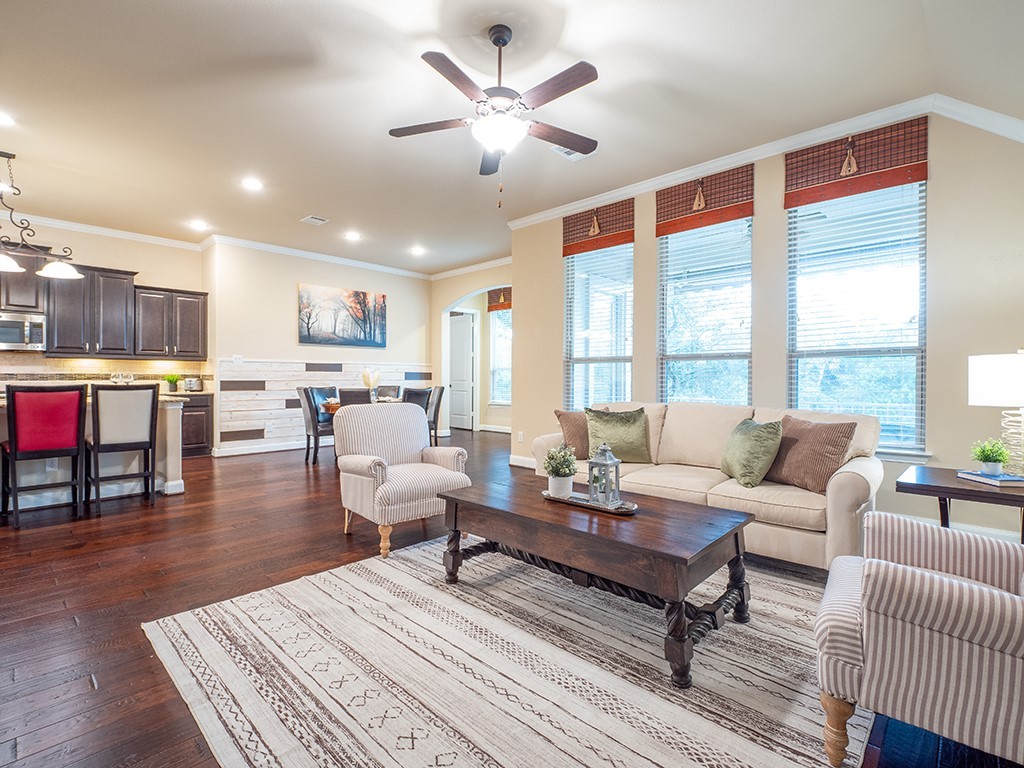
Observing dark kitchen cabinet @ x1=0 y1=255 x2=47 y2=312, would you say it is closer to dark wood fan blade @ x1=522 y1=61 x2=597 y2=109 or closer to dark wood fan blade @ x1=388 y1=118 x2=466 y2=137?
dark wood fan blade @ x1=388 y1=118 x2=466 y2=137

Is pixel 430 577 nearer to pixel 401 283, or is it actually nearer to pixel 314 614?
pixel 314 614

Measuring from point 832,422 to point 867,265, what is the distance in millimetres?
1349

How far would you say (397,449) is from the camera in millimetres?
3475

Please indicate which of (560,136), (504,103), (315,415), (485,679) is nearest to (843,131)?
(560,136)

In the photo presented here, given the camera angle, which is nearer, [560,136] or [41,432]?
[560,136]

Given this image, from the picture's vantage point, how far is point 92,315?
19.2 feet

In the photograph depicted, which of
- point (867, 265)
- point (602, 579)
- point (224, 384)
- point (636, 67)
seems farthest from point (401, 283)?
point (602, 579)

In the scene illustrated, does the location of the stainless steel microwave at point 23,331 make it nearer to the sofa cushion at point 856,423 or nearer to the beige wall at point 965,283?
the sofa cushion at point 856,423

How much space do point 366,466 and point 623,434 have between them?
1.83 m

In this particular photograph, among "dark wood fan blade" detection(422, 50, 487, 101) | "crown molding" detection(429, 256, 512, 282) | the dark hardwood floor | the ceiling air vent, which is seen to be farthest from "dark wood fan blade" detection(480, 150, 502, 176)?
"crown molding" detection(429, 256, 512, 282)

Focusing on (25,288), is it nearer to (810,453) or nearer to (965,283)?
(810,453)

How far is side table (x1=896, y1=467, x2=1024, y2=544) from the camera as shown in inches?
86.4

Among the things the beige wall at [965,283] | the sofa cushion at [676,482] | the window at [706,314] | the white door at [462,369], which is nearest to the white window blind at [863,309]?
the beige wall at [965,283]

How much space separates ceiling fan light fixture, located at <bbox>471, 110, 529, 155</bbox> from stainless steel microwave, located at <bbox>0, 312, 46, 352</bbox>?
19.6 ft
